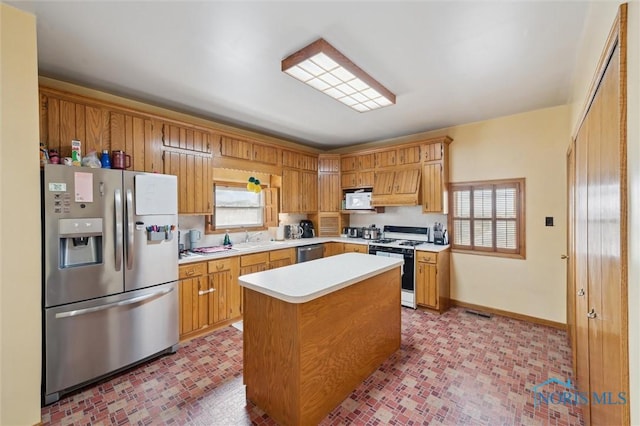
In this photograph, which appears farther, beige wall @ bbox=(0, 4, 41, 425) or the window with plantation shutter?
the window with plantation shutter

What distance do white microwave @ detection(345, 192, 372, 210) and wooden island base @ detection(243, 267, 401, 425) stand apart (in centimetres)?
257

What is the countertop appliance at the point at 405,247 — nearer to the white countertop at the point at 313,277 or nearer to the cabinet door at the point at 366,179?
the cabinet door at the point at 366,179

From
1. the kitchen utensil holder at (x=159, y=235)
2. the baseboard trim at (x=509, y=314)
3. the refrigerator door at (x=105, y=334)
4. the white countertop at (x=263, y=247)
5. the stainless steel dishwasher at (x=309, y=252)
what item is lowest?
the baseboard trim at (x=509, y=314)

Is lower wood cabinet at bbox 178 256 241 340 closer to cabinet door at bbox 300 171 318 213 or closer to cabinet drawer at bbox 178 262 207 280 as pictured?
cabinet drawer at bbox 178 262 207 280

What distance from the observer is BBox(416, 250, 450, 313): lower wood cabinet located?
3.75 meters

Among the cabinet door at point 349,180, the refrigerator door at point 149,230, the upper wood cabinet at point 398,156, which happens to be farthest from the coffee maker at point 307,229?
the refrigerator door at point 149,230

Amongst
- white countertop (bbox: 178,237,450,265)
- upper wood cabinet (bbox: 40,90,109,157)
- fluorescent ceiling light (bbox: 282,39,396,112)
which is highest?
fluorescent ceiling light (bbox: 282,39,396,112)

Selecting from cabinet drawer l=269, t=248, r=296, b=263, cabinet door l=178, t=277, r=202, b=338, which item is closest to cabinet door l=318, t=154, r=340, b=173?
cabinet drawer l=269, t=248, r=296, b=263

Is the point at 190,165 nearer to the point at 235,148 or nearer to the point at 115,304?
the point at 235,148

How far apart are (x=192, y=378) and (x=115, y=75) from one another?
113 inches

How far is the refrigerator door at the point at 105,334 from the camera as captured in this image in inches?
82.1

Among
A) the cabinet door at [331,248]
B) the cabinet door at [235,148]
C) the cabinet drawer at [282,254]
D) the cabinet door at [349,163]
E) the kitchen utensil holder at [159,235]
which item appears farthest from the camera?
the cabinet door at [349,163]

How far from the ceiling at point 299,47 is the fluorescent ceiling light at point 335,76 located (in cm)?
6

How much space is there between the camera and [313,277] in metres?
2.07
